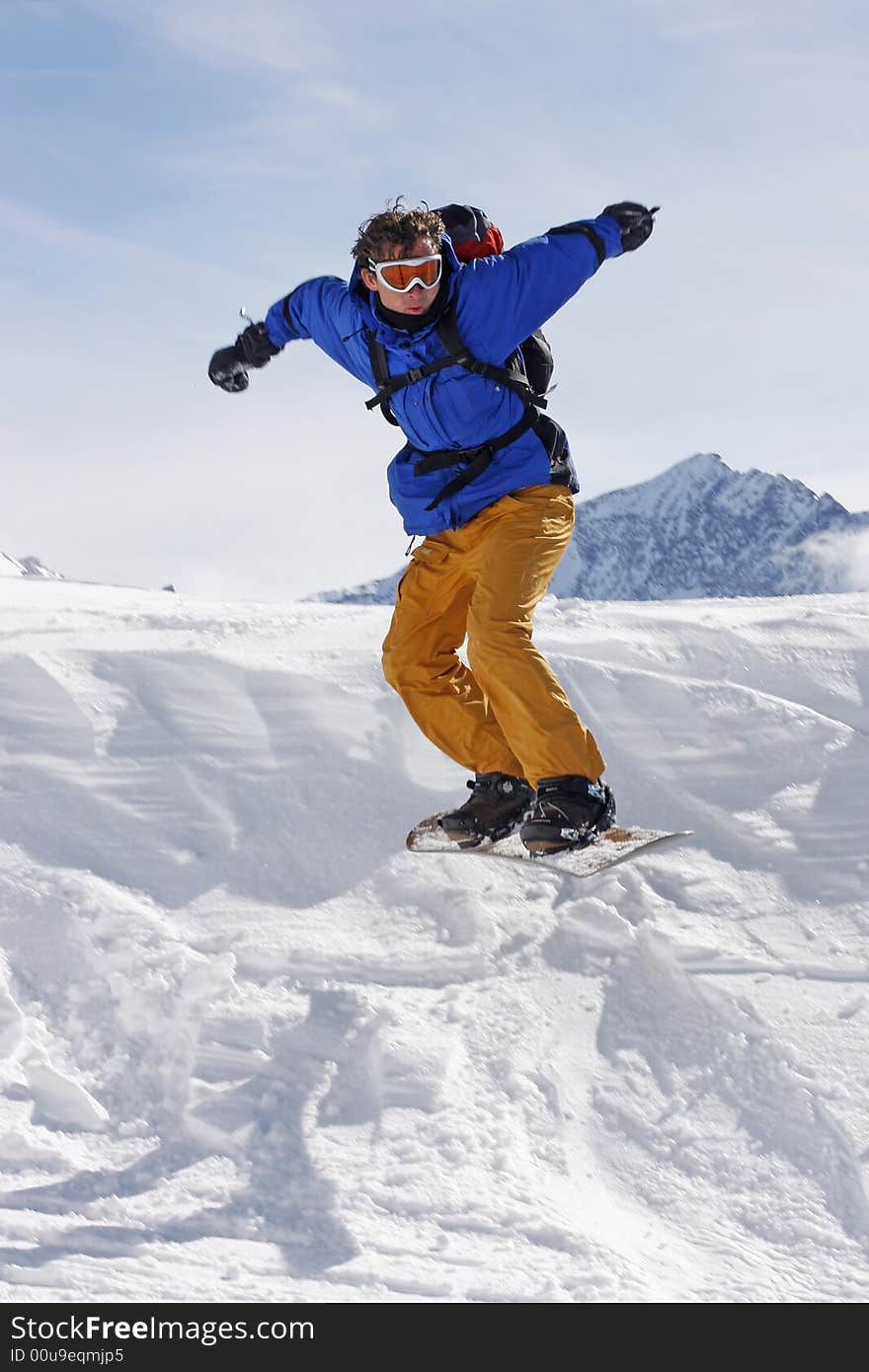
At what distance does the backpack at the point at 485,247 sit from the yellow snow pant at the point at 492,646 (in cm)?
41

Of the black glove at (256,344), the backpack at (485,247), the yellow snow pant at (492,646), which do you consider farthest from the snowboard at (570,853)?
the black glove at (256,344)

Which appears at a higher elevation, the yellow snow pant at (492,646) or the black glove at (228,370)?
the black glove at (228,370)

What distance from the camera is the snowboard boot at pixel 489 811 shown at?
4262 mm

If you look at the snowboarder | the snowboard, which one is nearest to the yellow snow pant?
the snowboarder

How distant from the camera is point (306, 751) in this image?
16.1 ft

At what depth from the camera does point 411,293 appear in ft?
12.6

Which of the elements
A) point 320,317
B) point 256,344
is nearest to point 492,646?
point 320,317

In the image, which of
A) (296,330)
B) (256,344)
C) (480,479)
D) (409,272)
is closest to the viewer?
(409,272)

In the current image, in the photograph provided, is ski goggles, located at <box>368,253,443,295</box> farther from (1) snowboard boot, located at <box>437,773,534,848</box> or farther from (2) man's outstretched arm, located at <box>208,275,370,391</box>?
(1) snowboard boot, located at <box>437,773,534,848</box>

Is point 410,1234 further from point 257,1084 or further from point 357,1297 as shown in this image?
point 257,1084

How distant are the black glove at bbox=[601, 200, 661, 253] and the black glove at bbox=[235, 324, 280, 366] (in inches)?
56.1

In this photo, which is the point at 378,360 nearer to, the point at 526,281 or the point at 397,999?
the point at 526,281

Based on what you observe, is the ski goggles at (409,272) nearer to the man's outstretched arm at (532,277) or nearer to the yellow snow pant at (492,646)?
the man's outstretched arm at (532,277)

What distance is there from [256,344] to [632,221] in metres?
1.55
